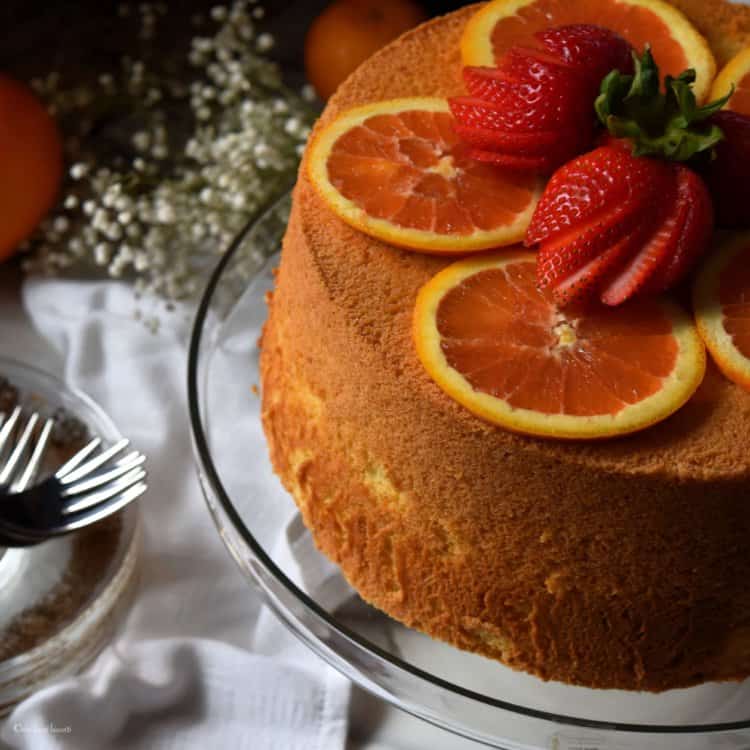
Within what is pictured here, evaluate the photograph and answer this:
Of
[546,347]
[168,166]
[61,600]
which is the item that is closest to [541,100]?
[546,347]

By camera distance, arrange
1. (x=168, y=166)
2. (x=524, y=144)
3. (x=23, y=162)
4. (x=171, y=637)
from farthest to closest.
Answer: (x=168, y=166), (x=23, y=162), (x=171, y=637), (x=524, y=144)

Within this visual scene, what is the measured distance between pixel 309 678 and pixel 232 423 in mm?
431

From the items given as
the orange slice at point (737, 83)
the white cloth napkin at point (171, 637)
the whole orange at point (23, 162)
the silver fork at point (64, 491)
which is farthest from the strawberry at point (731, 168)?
the whole orange at point (23, 162)

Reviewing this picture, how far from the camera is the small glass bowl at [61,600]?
1.79 meters

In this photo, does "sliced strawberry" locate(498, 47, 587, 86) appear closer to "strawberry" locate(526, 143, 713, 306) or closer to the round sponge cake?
"strawberry" locate(526, 143, 713, 306)

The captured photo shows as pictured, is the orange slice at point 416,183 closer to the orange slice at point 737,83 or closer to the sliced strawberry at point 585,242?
the sliced strawberry at point 585,242

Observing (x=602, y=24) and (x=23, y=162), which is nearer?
(x=602, y=24)

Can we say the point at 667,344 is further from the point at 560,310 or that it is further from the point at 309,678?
the point at 309,678

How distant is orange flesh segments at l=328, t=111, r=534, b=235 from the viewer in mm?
1543

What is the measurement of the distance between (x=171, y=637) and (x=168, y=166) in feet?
3.59

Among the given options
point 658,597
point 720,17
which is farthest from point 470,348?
point 720,17

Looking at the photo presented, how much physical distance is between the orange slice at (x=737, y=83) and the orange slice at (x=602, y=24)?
17mm

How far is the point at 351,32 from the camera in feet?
8.02

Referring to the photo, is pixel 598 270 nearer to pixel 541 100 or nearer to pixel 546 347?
pixel 546 347
